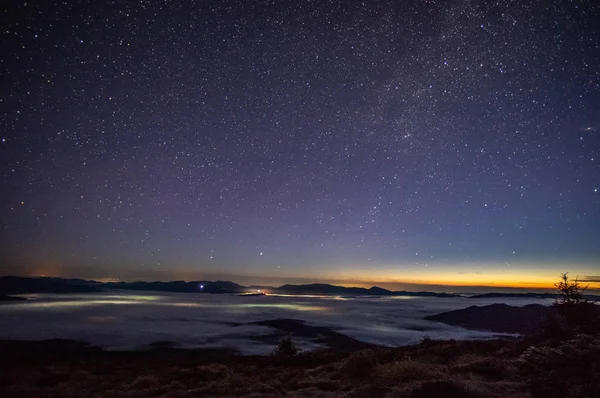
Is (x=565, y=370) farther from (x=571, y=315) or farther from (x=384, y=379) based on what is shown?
(x=571, y=315)

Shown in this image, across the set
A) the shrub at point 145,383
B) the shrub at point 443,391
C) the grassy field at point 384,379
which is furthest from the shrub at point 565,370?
the shrub at point 145,383

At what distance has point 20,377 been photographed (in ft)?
54.0

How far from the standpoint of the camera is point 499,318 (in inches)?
3974

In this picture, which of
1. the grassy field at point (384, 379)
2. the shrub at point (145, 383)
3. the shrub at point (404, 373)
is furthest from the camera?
the shrub at point (145, 383)

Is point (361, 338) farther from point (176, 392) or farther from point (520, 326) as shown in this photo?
point (176, 392)

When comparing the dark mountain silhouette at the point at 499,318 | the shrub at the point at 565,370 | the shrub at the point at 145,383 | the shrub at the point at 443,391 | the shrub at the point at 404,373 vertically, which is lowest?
the dark mountain silhouette at the point at 499,318

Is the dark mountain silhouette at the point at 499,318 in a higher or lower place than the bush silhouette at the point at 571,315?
lower

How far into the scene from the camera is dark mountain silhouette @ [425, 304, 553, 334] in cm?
8882

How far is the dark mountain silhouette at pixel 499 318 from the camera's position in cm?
8882

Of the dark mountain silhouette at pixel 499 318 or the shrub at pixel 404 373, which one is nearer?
the shrub at pixel 404 373

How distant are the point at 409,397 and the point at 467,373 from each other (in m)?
4.24

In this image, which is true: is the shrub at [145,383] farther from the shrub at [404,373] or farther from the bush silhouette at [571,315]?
the bush silhouette at [571,315]

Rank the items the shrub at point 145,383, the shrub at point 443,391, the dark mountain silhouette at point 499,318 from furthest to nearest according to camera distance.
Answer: the dark mountain silhouette at point 499,318, the shrub at point 145,383, the shrub at point 443,391

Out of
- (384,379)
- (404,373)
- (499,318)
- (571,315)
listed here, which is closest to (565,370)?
(404,373)
